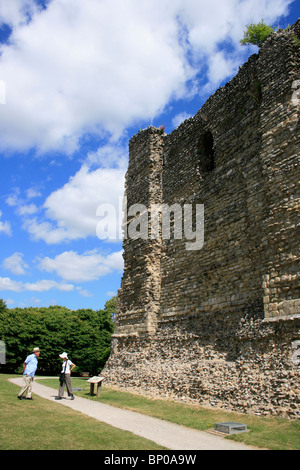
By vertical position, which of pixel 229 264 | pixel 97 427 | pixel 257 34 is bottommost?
pixel 97 427

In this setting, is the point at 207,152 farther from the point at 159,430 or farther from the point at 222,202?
the point at 159,430

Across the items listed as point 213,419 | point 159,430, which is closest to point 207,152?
point 213,419

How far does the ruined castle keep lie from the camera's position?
7797 mm

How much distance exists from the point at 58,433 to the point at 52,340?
850 inches

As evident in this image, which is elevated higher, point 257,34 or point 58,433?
point 257,34

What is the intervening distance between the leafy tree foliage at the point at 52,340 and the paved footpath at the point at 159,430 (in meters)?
16.9

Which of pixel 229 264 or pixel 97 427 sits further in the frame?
pixel 229 264

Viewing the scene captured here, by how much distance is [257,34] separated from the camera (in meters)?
10.4

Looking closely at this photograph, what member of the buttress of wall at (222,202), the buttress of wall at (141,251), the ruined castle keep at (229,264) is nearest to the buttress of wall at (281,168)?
the ruined castle keep at (229,264)

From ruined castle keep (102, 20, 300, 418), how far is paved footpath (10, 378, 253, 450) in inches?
68.2

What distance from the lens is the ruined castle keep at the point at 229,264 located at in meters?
7.80

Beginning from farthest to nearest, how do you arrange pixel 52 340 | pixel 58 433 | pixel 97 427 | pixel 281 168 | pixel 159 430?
pixel 52 340, pixel 281 168, pixel 159 430, pixel 97 427, pixel 58 433

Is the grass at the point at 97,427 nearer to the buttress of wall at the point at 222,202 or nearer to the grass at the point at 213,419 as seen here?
the grass at the point at 213,419
